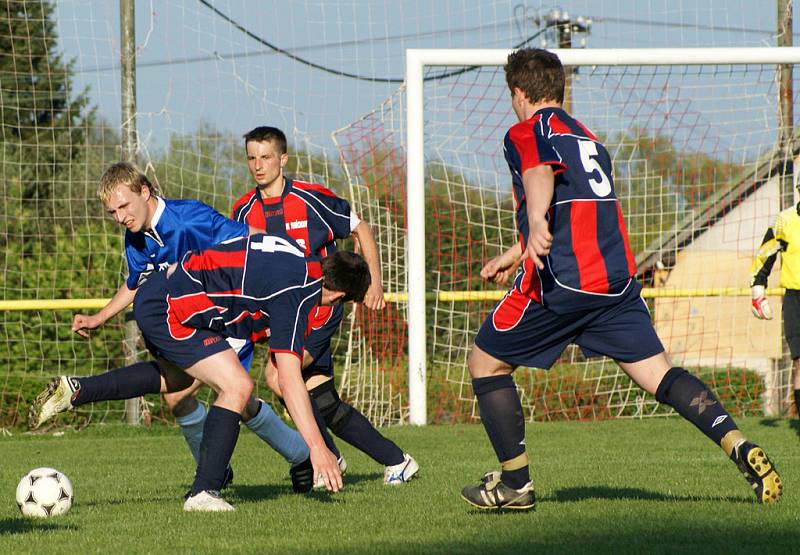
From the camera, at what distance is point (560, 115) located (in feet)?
16.2

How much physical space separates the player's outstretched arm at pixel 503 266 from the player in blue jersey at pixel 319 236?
6.00ft

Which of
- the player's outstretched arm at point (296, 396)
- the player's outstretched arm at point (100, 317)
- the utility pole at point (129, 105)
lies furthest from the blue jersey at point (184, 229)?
the utility pole at point (129, 105)

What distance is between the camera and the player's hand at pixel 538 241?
445 centimetres

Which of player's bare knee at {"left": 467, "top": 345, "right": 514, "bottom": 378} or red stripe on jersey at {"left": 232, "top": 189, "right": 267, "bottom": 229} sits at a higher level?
red stripe on jersey at {"left": 232, "top": 189, "right": 267, "bottom": 229}

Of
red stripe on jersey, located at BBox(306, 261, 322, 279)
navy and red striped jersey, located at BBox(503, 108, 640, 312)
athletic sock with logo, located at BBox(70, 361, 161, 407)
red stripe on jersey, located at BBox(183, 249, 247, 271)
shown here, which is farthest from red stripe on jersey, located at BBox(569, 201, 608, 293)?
athletic sock with logo, located at BBox(70, 361, 161, 407)

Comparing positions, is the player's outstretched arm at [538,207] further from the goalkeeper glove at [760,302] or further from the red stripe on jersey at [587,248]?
the goalkeeper glove at [760,302]

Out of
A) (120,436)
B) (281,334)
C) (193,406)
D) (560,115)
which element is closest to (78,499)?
(193,406)

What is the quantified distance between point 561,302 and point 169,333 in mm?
1848

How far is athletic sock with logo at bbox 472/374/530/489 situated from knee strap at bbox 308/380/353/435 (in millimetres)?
1665

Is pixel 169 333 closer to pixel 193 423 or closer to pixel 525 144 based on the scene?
pixel 193 423

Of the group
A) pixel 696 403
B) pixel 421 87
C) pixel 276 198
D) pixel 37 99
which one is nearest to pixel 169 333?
pixel 276 198

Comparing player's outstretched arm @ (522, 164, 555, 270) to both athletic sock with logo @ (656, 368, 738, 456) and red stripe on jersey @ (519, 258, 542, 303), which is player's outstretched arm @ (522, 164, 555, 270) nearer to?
red stripe on jersey @ (519, 258, 542, 303)

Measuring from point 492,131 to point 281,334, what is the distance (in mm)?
6989

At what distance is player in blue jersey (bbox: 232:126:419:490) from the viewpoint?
6562mm
